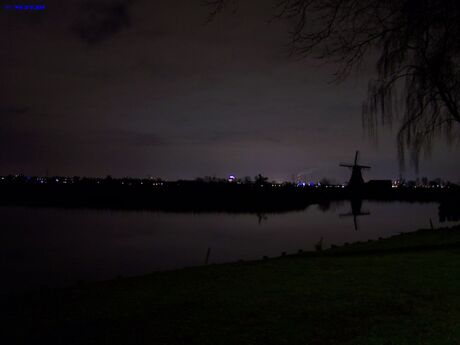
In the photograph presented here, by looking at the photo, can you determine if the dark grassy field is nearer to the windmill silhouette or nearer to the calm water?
the calm water

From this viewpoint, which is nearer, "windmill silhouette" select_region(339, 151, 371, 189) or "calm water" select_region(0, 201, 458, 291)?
"calm water" select_region(0, 201, 458, 291)

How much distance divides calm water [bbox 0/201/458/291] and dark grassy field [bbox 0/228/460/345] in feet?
44.8

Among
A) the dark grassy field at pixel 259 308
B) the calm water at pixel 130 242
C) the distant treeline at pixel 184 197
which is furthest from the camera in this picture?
the distant treeline at pixel 184 197

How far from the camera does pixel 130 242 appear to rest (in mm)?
37938

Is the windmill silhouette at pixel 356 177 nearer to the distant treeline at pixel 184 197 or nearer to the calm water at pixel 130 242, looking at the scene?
the distant treeline at pixel 184 197

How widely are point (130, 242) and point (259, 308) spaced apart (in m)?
31.6

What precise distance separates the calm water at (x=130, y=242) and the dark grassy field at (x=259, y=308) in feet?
44.8

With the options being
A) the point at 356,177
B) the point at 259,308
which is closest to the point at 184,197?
the point at 356,177

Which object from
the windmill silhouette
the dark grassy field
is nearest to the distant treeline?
the windmill silhouette

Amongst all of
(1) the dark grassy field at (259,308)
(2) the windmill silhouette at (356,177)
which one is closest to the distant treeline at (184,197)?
(2) the windmill silhouette at (356,177)

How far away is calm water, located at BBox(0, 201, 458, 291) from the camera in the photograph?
26203 millimetres

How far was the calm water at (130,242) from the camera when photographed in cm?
2620

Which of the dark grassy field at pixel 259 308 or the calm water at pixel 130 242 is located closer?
the dark grassy field at pixel 259 308

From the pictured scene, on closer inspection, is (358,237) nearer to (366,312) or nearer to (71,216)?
(366,312)
